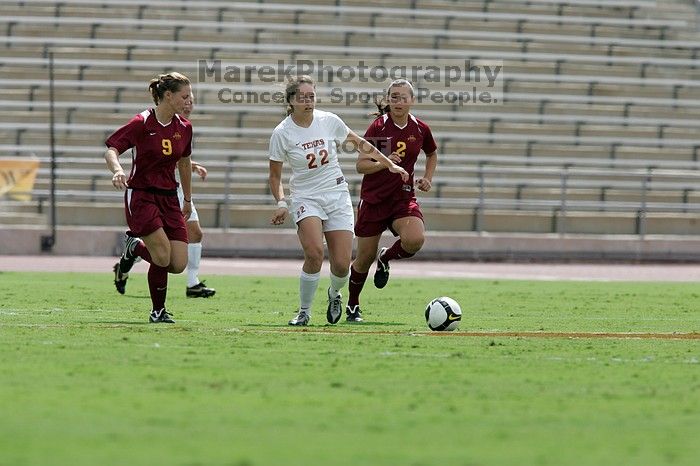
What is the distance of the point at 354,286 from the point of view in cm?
1176

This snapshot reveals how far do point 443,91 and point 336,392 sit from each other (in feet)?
73.9

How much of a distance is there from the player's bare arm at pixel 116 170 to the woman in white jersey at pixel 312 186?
125 cm

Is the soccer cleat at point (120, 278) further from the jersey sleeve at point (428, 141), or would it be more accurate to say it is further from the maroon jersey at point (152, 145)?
the jersey sleeve at point (428, 141)

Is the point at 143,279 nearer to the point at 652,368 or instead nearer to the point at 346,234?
the point at 346,234

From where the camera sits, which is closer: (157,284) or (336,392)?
(336,392)

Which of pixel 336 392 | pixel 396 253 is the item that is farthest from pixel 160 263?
pixel 336 392

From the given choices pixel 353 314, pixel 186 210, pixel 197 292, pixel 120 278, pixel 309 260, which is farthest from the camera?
pixel 197 292

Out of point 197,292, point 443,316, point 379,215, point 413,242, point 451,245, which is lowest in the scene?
point 451,245

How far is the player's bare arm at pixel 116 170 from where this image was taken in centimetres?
968

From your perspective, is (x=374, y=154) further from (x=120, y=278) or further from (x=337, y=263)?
(x=120, y=278)

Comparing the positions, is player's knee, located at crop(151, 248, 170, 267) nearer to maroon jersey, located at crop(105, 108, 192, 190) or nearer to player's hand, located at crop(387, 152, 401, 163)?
maroon jersey, located at crop(105, 108, 192, 190)

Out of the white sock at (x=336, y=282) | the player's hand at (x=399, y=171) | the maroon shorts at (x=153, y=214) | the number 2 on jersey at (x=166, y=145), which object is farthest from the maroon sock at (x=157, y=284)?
the player's hand at (x=399, y=171)

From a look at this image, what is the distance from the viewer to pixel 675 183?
1014 inches

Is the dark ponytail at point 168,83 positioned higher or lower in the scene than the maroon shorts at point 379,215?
higher
